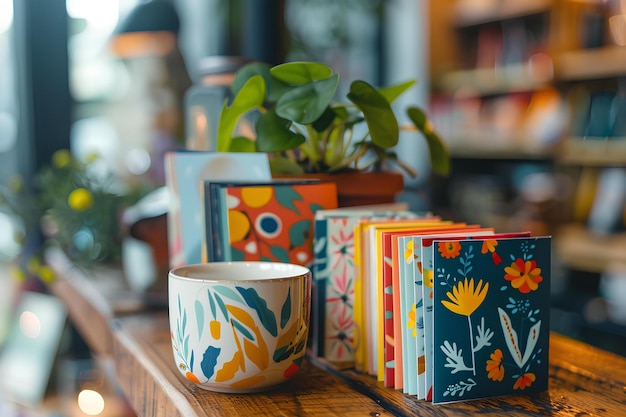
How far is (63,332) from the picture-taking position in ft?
5.50

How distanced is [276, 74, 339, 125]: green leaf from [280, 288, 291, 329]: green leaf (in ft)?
0.76

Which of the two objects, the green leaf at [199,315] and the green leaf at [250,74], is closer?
the green leaf at [199,315]

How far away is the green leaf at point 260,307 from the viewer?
629 mm

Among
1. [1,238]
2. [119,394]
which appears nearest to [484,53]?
[1,238]

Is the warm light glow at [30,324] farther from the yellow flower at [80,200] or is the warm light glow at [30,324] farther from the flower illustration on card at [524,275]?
the flower illustration on card at [524,275]

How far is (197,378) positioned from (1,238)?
1.74 metres

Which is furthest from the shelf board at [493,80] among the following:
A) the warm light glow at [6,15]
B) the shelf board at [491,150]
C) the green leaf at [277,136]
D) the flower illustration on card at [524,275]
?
the flower illustration on card at [524,275]

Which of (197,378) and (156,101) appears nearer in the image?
(197,378)

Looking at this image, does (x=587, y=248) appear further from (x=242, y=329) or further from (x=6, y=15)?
(x=242, y=329)

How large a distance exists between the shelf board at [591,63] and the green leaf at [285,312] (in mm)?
2562

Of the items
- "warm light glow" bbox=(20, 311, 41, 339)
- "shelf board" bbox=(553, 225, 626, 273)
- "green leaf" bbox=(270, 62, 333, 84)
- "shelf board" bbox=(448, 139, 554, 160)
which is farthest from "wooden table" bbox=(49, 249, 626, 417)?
"shelf board" bbox=(448, 139, 554, 160)

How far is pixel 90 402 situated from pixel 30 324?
0.40 meters

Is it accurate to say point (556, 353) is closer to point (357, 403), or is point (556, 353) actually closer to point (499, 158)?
point (357, 403)

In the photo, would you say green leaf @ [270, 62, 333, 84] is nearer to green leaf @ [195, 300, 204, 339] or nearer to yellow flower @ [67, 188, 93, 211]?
green leaf @ [195, 300, 204, 339]
